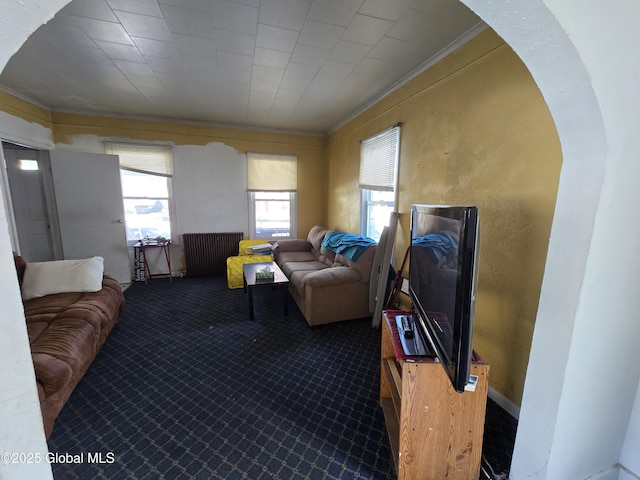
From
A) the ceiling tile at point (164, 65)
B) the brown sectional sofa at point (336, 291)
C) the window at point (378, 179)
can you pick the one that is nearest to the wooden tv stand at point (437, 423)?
the brown sectional sofa at point (336, 291)

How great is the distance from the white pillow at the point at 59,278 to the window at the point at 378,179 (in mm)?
2890

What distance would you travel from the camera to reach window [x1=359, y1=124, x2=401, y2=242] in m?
3.04

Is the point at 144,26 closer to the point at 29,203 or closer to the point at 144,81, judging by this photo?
the point at 144,81

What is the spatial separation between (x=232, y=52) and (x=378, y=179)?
1.89 m

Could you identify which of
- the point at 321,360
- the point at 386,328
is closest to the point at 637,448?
the point at 386,328

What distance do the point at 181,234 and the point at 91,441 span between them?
339 centimetres

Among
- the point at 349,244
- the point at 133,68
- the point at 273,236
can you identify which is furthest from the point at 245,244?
the point at 133,68

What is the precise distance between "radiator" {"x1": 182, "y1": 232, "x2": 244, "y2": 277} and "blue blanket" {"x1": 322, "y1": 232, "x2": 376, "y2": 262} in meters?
1.81

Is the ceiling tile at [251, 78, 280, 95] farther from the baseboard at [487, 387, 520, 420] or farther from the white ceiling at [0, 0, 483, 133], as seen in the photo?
the baseboard at [487, 387, 520, 420]

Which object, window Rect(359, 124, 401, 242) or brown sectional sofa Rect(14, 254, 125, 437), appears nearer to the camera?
brown sectional sofa Rect(14, 254, 125, 437)

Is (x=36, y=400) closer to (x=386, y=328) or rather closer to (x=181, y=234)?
(x=386, y=328)

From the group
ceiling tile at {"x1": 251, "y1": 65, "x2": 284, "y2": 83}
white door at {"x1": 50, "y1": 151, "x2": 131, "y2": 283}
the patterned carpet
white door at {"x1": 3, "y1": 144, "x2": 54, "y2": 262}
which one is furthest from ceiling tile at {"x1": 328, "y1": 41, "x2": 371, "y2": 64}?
white door at {"x1": 3, "y1": 144, "x2": 54, "y2": 262}

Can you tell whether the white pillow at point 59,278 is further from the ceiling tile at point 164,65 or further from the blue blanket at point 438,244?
the blue blanket at point 438,244

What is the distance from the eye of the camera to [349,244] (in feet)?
10.7
